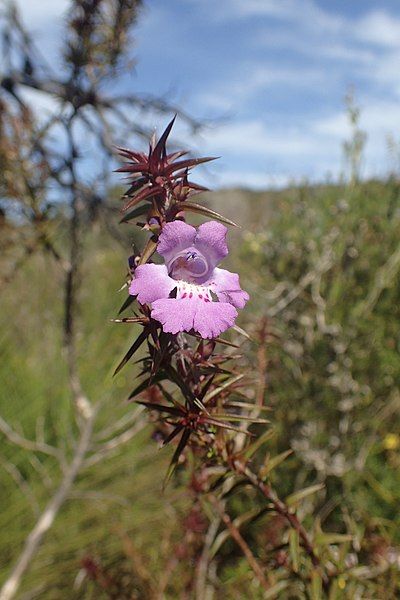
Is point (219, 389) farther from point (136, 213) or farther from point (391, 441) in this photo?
point (391, 441)

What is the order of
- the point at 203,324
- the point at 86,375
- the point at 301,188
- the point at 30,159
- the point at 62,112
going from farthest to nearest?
1. the point at 301,188
2. the point at 86,375
3. the point at 30,159
4. the point at 62,112
5. the point at 203,324

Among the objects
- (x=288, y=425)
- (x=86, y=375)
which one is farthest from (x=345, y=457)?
(x=86, y=375)

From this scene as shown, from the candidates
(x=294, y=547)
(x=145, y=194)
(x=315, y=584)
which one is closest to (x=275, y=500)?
(x=294, y=547)

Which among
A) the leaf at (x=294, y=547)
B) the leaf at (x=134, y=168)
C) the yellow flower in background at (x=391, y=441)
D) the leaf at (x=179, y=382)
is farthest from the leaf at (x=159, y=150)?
the yellow flower in background at (x=391, y=441)

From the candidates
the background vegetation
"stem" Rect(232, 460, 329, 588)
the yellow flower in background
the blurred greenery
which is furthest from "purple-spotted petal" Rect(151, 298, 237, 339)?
the yellow flower in background

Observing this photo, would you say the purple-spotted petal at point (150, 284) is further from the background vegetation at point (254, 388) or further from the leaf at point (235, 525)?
the background vegetation at point (254, 388)

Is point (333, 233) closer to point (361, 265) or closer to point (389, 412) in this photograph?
point (361, 265)
